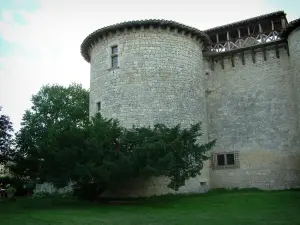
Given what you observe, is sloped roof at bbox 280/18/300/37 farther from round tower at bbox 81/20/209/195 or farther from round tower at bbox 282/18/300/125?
round tower at bbox 81/20/209/195

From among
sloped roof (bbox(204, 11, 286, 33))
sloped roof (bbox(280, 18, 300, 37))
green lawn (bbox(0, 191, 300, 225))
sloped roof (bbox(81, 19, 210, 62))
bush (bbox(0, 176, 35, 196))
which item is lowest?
green lawn (bbox(0, 191, 300, 225))

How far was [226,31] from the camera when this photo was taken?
2317 cm

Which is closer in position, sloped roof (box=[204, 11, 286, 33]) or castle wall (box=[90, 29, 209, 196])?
castle wall (box=[90, 29, 209, 196])

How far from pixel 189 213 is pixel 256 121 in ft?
34.9

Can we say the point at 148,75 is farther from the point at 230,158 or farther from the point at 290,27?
the point at 290,27

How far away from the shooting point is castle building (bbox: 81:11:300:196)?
1916 centimetres

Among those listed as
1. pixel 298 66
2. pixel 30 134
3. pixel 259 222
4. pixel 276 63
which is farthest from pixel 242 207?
pixel 30 134

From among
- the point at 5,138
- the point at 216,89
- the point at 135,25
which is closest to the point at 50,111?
the point at 5,138

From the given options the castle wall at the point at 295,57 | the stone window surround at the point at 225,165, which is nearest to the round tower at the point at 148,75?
the stone window surround at the point at 225,165

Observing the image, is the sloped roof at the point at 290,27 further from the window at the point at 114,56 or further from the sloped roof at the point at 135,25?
the window at the point at 114,56

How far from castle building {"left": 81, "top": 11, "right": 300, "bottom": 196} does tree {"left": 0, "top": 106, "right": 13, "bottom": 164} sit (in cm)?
571

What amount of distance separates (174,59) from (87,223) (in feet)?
39.9

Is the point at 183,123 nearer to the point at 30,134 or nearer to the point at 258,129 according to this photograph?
the point at 258,129

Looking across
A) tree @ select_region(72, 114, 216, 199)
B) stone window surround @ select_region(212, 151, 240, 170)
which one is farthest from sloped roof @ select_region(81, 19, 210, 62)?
stone window surround @ select_region(212, 151, 240, 170)
